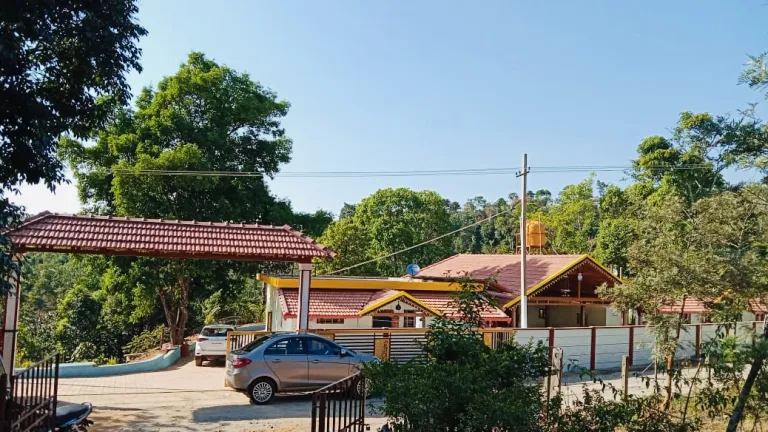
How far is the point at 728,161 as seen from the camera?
21.5 feet

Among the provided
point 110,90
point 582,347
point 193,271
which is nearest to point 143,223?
point 110,90

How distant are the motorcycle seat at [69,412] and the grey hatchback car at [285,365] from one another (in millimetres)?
3556

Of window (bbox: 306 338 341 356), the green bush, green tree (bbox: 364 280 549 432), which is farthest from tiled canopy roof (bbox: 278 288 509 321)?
green tree (bbox: 364 280 549 432)

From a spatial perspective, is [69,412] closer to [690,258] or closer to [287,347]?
[287,347]

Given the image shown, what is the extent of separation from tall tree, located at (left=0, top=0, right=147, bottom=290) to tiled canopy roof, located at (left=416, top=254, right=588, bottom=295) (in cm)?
1353

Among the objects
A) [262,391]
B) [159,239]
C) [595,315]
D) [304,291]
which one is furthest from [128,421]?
[595,315]

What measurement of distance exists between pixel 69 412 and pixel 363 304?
1267 cm

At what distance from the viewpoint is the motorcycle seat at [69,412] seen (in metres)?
7.35

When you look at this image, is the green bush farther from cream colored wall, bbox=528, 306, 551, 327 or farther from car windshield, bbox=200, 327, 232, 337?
cream colored wall, bbox=528, 306, 551, 327

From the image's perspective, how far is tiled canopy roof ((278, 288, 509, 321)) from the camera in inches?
726

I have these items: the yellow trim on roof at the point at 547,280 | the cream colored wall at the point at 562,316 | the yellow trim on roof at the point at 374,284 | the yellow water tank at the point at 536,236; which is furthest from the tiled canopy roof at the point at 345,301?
the cream colored wall at the point at 562,316

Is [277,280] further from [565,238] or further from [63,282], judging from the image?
[63,282]

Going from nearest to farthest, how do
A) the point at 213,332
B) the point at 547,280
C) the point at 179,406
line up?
the point at 179,406, the point at 213,332, the point at 547,280

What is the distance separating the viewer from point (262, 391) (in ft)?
36.9
